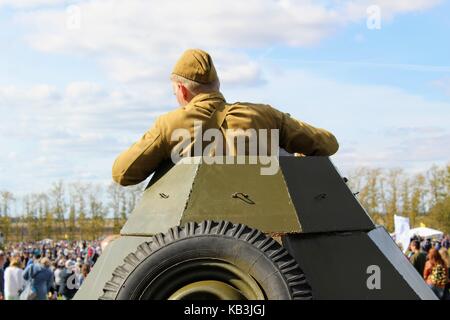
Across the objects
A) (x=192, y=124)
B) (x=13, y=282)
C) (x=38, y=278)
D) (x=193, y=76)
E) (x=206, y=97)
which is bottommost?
(x=192, y=124)

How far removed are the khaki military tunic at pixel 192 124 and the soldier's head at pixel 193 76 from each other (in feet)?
0.24

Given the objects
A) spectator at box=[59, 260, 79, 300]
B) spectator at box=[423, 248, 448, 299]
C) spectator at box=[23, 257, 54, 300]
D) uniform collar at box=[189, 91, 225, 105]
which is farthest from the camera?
spectator at box=[23, 257, 54, 300]

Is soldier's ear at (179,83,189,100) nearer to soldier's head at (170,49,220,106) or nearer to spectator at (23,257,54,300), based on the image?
soldier's head at (170,49,220,106)

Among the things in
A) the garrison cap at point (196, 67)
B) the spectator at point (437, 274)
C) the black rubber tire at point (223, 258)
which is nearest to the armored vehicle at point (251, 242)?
the black rubber tire at point (223, 258)

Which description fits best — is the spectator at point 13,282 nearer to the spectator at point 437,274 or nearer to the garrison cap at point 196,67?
the spectator at point 437,274

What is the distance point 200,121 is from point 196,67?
0.36m

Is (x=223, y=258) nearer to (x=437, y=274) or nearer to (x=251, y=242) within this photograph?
(x=251, y=242)

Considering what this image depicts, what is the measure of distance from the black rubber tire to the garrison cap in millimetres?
1213

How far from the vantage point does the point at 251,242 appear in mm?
3074

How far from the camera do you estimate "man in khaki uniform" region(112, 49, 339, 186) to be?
3.94 meters

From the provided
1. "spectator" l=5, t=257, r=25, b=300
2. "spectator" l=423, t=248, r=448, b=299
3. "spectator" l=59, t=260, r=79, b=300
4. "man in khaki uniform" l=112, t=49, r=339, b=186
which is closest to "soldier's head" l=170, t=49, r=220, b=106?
"man in khaki uniform" l=112, t=49, r=339, b=186

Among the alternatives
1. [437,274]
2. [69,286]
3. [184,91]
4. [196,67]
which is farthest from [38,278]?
[196,67]
